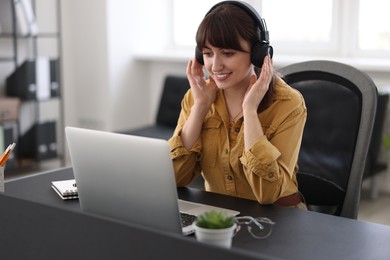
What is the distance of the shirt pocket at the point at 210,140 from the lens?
190cm

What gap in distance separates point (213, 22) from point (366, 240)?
0.74 meters

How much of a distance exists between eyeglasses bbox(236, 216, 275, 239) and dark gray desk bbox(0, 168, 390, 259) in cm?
2

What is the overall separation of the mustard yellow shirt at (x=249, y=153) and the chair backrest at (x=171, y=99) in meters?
2.65

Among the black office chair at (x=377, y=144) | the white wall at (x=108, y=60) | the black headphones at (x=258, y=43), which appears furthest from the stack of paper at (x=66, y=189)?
the white wall at (x=108, y=60)

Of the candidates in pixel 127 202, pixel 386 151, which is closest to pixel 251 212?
pixel 127 202

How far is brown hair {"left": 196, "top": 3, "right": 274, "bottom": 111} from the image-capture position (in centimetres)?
180

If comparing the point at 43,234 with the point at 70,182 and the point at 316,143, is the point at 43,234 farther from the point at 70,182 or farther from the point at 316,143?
the point at 316,143

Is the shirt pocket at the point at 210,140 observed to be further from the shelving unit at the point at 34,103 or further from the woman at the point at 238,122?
the shelving unit at the point at 34,103

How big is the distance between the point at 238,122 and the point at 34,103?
3.36 metres

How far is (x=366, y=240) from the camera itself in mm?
1420

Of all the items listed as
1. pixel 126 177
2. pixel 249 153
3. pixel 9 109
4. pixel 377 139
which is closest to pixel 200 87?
pixel 249 153

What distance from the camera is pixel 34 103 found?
4977 mm

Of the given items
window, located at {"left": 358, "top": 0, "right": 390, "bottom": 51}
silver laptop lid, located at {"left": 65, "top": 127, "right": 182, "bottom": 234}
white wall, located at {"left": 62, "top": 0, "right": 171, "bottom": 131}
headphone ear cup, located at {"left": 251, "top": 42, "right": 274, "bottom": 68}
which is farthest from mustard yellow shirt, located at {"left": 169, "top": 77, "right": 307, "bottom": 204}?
white wall, located at {"left": 62, "top": 0, "right": 171, "bottom": 131}

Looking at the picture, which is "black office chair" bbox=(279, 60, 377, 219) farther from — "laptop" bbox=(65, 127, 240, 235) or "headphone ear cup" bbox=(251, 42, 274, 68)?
"laptop" bbox=(65, 127, 240, 235)
